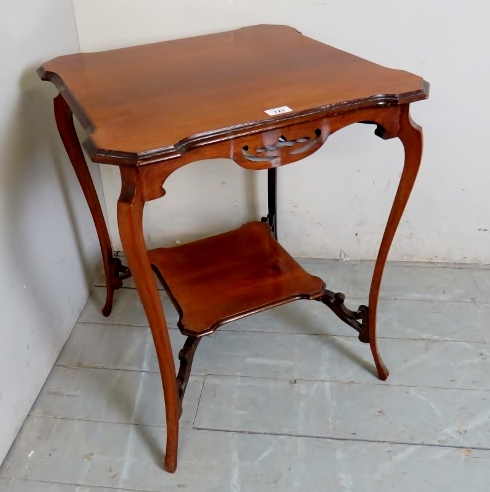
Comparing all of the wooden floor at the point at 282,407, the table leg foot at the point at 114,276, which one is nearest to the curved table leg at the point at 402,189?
the wooden floor at the point at 282,407

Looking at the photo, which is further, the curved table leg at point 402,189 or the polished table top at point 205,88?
the curved table leg at point 402,189

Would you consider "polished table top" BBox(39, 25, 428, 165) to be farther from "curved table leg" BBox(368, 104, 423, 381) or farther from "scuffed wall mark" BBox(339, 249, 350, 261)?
"scuffed wall mark" BBox(339, 249, 350, 261)

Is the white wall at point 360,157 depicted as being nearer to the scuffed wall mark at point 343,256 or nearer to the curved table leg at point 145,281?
the scuffed wall mark at point 343,256

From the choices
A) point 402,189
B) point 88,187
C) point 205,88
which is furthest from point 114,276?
point 402,189

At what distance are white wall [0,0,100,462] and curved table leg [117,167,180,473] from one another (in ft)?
1.20

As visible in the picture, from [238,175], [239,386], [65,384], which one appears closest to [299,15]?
[238,175]

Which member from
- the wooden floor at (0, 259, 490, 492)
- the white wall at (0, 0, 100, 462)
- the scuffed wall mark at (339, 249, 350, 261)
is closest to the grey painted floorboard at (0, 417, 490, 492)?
the wooden floor at (0, 259, 490, 492)

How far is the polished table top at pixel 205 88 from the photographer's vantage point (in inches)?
32.4

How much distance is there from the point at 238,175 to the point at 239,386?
23.4 inches

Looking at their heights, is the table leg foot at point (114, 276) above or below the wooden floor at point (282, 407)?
above

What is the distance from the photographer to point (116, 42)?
141 cm

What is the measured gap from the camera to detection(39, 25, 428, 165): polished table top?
82 cm

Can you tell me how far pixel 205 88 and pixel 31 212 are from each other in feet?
1.77

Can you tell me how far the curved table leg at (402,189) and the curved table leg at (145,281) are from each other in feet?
1.53
